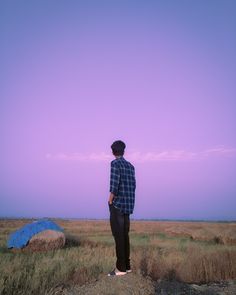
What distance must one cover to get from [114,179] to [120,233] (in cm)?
86

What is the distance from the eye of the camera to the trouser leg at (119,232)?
6.69 meters

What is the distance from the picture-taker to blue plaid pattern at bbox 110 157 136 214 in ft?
21.9

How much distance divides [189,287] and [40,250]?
524 inches

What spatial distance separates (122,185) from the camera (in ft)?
22.1

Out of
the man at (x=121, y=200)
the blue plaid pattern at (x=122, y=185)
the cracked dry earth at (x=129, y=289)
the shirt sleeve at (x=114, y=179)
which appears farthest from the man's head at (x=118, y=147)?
the cracked dry earth at (x=129, y=289)

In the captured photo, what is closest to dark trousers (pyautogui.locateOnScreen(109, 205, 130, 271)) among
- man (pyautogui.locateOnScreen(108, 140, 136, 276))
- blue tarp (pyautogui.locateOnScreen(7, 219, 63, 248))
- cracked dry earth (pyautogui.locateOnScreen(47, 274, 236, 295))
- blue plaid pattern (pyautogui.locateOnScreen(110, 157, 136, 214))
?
man (pyautogui.locateOnScreen(108, 140, 136, 276))

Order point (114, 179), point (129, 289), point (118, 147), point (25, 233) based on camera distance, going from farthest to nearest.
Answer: point (25, 233) < point (118, 147) < point (114, 179) < point (129, 289)

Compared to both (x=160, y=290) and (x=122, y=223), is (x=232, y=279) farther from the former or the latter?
(x=122, y=223)

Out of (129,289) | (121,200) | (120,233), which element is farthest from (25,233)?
(129,289)

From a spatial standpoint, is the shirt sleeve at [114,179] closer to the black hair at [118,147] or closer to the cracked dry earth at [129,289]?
the black hair at [118,147]

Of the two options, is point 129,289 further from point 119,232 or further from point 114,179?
point 114,179

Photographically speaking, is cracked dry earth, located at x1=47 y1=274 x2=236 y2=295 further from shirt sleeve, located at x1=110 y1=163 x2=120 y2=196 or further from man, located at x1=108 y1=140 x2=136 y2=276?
shirt sleeve, located at x1=110 y1=163 x2=120 y2=196

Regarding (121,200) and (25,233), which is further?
(25,233)

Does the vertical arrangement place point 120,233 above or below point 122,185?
below
